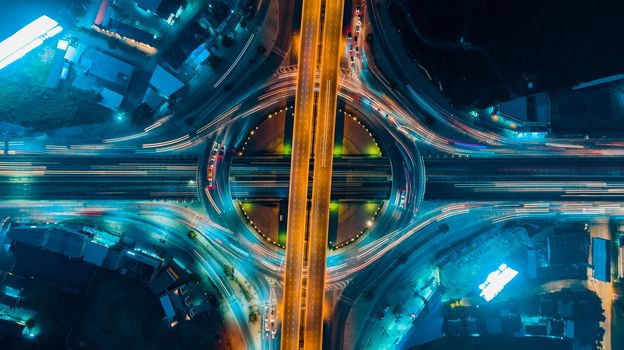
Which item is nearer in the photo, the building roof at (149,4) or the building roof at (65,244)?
the building roof at (65,244)

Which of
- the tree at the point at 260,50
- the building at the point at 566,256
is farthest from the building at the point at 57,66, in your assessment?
the building at the point at 566,256

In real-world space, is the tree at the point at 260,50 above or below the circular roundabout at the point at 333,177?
above

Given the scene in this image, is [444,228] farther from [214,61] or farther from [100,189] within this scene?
[100,189]

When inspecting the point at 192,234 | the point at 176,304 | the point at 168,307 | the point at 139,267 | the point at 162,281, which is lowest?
the point at 168,307

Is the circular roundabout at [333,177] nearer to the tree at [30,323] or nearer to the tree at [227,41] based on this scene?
the tree at [227,41]

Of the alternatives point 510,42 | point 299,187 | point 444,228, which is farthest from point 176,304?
point 510,42

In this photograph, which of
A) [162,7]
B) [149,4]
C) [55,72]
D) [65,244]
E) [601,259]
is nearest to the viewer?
[65,244]
